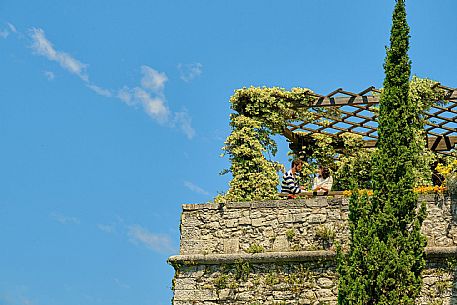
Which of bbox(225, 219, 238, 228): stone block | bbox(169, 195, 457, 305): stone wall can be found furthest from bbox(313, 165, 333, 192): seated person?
bbox(225, 219, 238, 228): stone block

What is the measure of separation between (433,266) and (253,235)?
9.20ft

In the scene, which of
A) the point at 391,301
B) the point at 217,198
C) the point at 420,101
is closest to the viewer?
→ the point at 391,301

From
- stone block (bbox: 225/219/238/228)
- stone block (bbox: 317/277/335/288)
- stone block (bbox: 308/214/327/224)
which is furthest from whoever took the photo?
stone block (bbox: 225/219/238/228)

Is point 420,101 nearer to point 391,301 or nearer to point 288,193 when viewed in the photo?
point 288,193

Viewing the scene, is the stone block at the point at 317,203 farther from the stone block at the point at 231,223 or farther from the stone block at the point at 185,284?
the stone block at the point at 185,284

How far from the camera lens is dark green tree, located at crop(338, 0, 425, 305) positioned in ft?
39.9

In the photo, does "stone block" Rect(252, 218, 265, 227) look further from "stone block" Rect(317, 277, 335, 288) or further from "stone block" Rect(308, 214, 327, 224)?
"stone block" Rect(317, 277, 335, 288)

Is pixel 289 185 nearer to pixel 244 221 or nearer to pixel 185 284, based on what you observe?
pixel 244 221

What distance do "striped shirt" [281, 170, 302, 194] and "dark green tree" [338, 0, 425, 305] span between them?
7.38 ft

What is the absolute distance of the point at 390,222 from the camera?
1234 cm

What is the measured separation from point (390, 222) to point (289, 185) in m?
3.08

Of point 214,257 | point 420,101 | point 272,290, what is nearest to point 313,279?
point 272,290

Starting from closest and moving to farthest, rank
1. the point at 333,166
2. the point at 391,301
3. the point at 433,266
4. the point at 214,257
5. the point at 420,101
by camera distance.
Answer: the point at 391,301
the point at 433,266
the point at 214,257
the point at 420,101
the point at 333,166

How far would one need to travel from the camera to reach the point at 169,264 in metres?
14.2
